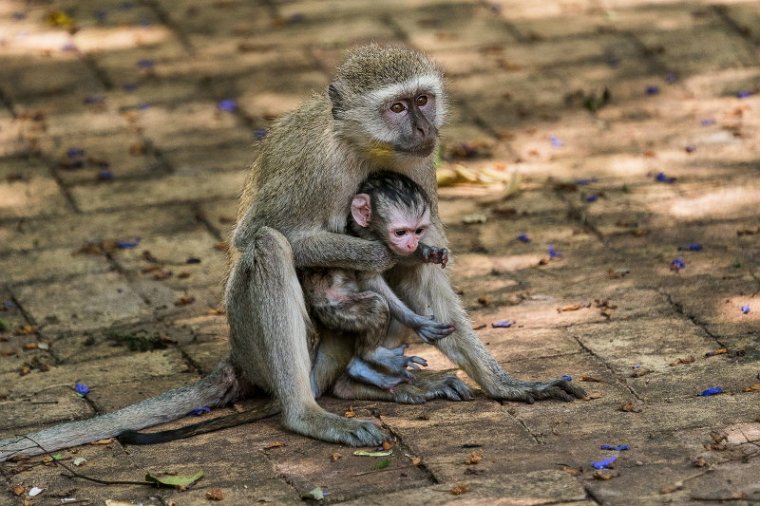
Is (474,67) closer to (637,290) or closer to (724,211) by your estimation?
(724,211)

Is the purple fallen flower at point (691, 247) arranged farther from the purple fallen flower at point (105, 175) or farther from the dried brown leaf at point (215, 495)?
the purple fallen flower at point (105, 175)

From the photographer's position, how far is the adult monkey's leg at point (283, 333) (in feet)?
18.9

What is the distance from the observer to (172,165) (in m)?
9.18

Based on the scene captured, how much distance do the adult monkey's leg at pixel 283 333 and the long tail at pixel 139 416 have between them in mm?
369

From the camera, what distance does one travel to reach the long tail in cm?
576

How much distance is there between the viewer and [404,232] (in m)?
5.93

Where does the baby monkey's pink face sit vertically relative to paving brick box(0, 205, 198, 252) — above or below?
above

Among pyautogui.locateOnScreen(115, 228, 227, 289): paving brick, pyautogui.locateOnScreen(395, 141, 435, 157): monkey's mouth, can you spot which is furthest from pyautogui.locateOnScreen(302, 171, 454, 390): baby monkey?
pyautogui.locateOnScreen(115, 228, 227, 289): paving brick

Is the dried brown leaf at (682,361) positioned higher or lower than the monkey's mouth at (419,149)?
lower

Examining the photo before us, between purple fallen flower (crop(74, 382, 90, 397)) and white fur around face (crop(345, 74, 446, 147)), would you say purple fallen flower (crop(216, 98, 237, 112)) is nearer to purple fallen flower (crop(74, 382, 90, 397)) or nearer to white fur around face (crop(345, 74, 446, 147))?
purple fallen flower (crop(74, 382, 90, 397))

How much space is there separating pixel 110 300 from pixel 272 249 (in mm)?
1994

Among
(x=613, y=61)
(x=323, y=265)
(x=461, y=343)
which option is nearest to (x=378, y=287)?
(x=323, y=265)

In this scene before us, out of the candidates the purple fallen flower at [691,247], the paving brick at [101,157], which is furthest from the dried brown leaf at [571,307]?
the paving brick at [101,157]

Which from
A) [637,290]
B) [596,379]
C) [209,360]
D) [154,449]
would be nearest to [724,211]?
[637,290]
